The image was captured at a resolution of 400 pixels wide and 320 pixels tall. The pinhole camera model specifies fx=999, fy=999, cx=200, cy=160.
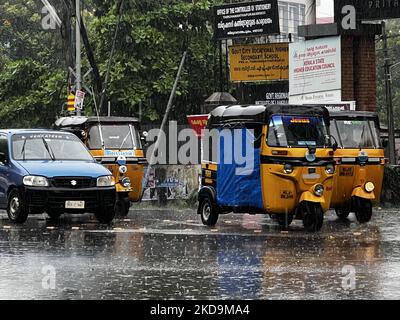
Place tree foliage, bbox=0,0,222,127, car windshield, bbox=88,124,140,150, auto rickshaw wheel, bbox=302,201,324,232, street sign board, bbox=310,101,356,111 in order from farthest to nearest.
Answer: tree foliage, bbox=0,0,222,127 < street sign board, bbox=310,101,356,111 < car windshield, bbox=88,124,140,150 < auto rickshaw wheel, bbox=302,201,324,232

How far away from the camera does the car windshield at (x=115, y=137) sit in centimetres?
2253

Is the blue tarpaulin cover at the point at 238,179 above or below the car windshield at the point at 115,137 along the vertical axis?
below

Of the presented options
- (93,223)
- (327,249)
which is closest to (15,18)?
(93,223)

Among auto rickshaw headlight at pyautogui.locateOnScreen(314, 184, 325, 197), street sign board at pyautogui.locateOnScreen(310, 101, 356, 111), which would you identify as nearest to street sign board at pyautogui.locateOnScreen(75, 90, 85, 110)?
street sign board at pyautogui.locateOnScreen(310, 101, 356, 111)

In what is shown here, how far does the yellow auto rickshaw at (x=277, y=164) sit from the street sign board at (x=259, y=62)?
56.6ft

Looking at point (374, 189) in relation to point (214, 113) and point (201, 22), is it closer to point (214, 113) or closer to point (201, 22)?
point (214, 113)

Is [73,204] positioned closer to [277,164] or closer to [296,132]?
[277,164]

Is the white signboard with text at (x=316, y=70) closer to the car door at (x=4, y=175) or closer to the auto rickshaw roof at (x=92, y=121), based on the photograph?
the auto rickshaw roof at (x=92, y=121)

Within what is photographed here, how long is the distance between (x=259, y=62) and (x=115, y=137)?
14.1 m

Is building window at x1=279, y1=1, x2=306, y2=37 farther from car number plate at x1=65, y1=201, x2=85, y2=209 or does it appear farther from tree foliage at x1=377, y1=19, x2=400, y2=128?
car number plate at x1=65, y1=201, x2=85, y2=209

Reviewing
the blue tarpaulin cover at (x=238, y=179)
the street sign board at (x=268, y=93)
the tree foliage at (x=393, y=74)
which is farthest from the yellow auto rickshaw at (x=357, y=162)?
the tree foliage at (x=393, y=74)

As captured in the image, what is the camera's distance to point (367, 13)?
87.8ft

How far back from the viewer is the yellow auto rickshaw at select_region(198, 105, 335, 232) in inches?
688

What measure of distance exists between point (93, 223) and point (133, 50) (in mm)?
20456
